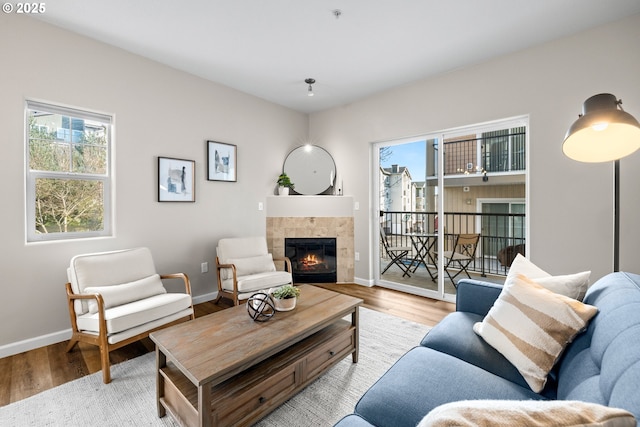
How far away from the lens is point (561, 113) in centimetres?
279

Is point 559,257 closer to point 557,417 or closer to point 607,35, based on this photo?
point 607,35

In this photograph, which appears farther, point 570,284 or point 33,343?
point 33,343

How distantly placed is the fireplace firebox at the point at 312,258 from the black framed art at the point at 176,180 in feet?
5.29

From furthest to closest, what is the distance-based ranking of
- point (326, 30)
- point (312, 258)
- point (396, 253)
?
point (312, 258) < point (396, 253) < point (326, 30)

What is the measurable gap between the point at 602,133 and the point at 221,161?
12.0 ft

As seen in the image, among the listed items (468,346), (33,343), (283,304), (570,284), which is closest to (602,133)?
(570,284)

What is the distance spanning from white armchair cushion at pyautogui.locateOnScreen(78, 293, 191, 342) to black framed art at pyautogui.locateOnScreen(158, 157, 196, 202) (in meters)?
1.30

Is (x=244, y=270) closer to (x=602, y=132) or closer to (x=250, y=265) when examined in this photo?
(x=250, y=265)

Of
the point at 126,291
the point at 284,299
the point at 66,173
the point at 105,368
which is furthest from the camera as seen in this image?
the point at 66,173

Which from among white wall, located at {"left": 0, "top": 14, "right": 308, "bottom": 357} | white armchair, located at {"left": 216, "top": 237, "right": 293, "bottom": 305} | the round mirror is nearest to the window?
white wall, located at {"left": 0, "top": 14, "right": 308, "bottom": 357}

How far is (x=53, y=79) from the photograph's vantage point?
260cm

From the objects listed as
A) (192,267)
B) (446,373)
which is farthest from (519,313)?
(192,267)

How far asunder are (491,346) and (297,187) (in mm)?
3651

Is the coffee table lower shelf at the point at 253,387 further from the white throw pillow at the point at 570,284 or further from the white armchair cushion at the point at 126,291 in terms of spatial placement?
the white throw pillow at the point at 570,284
